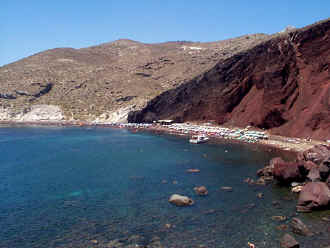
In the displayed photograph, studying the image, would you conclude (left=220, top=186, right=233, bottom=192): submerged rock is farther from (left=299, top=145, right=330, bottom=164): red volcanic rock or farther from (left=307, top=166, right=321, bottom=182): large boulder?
(left=299, top=145, right=330, bottom=164): red volcanic rock

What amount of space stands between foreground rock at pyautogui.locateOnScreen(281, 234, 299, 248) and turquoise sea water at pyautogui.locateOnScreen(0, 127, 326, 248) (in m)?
0.76

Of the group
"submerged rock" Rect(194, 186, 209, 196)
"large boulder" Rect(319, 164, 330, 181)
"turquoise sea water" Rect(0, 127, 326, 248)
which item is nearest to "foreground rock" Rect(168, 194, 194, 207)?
"turquoise sea water" Rect(0, 127, 326, 248)

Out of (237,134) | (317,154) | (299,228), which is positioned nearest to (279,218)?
(299,228)

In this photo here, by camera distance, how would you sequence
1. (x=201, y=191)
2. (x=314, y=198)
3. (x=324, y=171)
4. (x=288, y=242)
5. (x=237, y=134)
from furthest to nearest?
(x=237, y=134) < (x=201, y=191) < (x=324, y=171) < (x=314, y=198) < (x=288, y=242)

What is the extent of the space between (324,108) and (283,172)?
105 ft

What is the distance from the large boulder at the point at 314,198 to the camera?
2933cm

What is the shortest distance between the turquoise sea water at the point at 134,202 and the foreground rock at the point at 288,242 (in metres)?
0.76

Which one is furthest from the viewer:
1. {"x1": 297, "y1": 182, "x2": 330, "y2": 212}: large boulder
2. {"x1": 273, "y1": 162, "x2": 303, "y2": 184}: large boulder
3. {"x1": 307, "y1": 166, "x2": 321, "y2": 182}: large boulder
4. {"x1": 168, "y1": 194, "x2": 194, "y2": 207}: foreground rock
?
{"x1": 273, "y1": 162, "x2": 303, "y2": 184}: large boulder

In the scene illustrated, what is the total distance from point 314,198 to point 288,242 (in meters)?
8.84

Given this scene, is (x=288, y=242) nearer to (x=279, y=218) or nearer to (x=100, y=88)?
(x=279, y=218)

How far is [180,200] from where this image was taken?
32188mm

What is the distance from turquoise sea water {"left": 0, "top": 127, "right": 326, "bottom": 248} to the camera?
24.9 m

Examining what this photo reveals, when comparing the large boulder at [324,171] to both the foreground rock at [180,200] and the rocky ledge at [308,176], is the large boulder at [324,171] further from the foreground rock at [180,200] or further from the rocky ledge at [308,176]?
the foreground rock at [180,200]

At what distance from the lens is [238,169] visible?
46844mm
